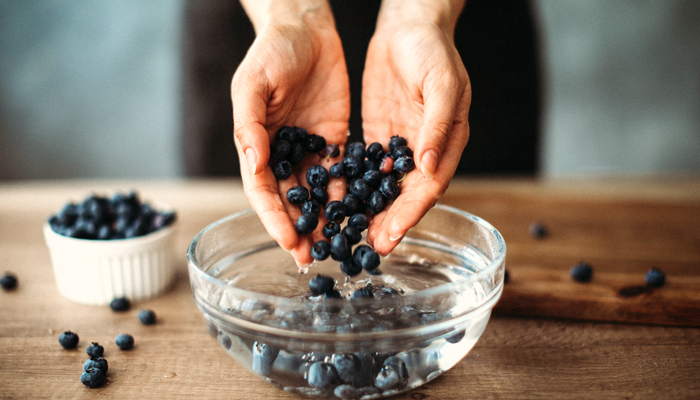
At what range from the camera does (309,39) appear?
5.21 feet

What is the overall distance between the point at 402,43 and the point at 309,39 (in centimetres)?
30

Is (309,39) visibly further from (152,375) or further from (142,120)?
(142,120)

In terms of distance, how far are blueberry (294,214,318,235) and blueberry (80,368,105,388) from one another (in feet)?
1.80

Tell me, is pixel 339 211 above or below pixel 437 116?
below

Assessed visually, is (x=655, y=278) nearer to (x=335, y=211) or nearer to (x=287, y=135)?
(x=335, y=211)

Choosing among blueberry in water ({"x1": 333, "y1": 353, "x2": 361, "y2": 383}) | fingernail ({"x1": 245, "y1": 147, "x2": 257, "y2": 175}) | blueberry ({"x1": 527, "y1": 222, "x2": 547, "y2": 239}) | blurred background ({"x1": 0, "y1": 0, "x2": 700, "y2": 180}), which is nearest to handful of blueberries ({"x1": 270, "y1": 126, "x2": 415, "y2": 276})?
fingernail ({"x1": 245, "y1": 147, "x2": 257, "y2": 175})

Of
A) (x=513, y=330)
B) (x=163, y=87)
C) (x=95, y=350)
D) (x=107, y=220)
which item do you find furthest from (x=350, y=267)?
(x=163, y=87)

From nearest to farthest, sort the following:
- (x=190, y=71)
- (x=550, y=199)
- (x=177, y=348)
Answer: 1. (x=177, y=348)
2. (x=550, y=199)
3. (x=190, y=71)

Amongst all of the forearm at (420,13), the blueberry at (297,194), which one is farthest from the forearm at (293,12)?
the blueberry at (297,194)

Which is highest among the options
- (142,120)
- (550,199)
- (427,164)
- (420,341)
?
(427,164)

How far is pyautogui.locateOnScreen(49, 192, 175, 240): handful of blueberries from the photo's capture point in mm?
1558

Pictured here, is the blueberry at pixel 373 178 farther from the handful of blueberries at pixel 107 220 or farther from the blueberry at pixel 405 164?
the handful of blueberries at pixel 107 220

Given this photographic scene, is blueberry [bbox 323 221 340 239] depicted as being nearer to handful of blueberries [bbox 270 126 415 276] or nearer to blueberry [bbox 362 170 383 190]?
handful of blueberries [bbox 270 126 415 276]

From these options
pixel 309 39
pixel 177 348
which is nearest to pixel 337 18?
pixel 309 39
